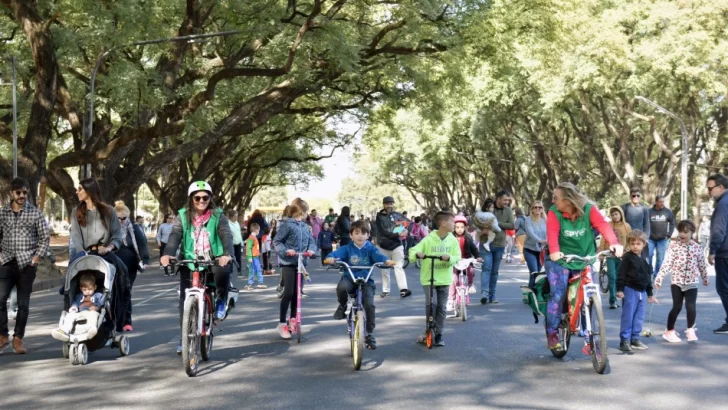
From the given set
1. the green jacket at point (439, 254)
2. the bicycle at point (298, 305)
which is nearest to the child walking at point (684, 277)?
the green jacket at point (439, 254)

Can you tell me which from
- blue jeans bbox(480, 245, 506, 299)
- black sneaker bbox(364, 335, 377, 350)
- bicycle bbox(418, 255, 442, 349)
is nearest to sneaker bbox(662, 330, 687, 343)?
bicycle bbox(418, 255, 442, 349)

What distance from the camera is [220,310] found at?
878 cm

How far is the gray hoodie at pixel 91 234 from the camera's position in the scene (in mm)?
9398

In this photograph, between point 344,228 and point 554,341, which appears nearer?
point 554,341

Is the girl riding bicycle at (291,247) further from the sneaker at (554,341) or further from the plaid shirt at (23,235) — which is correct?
the sneaker at (554,341)

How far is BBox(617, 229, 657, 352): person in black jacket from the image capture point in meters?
9.29

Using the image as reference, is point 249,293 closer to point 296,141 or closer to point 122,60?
point 122,60

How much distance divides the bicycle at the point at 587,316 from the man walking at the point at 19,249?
485cm

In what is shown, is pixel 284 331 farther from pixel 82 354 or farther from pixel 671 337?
pixel 671 337

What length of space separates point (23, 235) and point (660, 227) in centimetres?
1038

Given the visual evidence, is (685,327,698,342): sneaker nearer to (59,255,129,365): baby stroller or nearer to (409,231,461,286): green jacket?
(409,231,461,286): green jacket

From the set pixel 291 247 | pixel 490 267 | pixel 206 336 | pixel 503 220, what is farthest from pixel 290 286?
pixel 503 220

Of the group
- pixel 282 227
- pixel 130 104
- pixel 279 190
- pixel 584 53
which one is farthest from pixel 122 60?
pixel 279 190

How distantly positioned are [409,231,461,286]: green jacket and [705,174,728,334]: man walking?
8.96 feet
